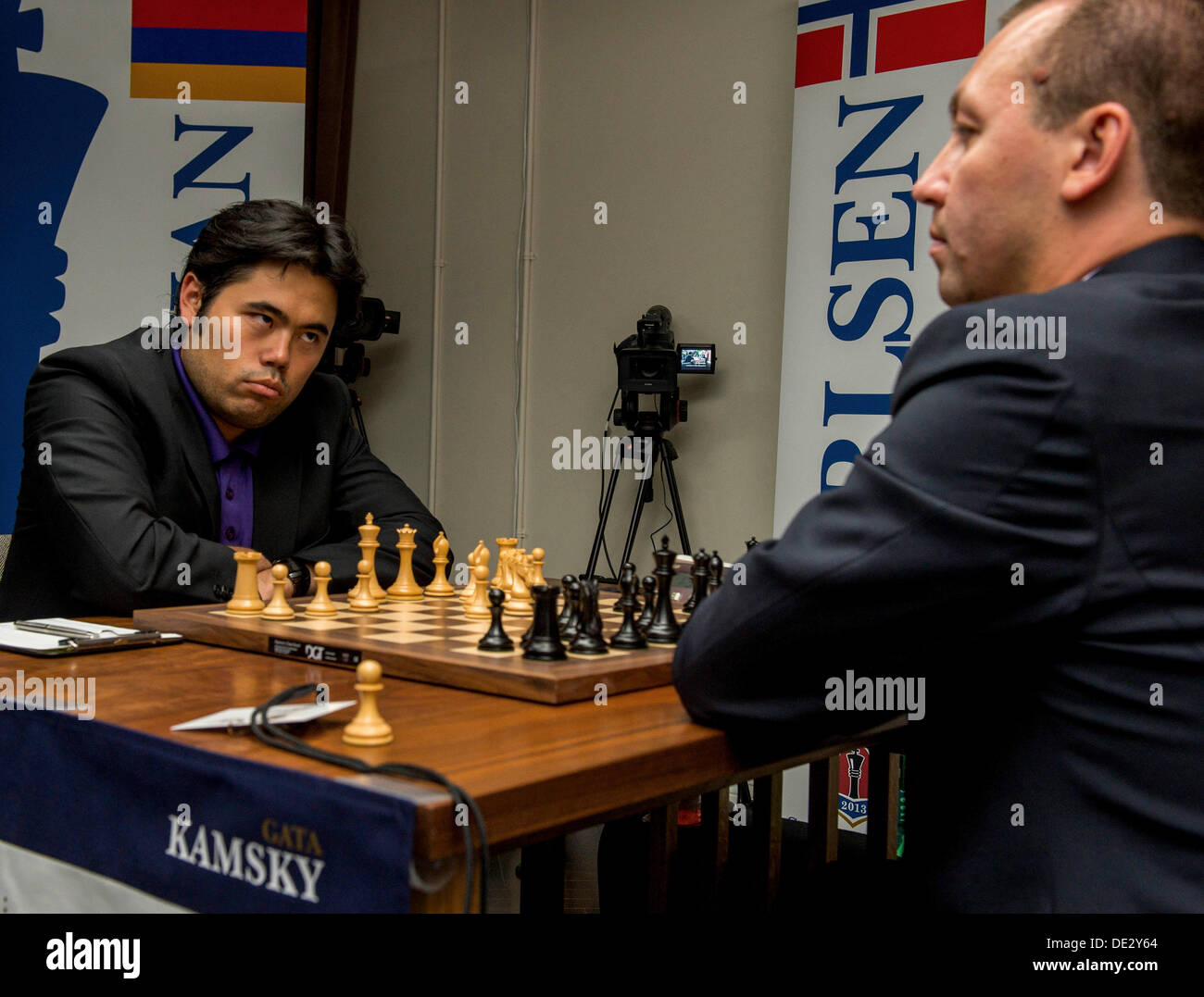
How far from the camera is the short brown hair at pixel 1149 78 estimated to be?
1037 mm

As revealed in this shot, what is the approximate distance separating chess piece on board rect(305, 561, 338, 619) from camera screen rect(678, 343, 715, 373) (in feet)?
9.39

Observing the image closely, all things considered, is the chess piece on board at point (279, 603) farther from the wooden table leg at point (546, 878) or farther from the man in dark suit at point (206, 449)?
the wooden table leg at point (546, 878)

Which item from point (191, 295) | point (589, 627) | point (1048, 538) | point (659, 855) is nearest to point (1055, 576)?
point (1048, 538)

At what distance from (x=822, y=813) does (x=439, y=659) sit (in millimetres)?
994

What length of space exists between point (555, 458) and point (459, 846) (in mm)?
4343

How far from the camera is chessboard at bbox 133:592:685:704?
51.2 inches

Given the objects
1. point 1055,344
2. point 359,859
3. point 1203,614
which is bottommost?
point 359,859

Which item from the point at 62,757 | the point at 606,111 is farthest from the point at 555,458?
the point at 62,757


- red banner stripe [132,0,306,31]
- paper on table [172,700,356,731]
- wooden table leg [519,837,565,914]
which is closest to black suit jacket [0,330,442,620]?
wooden table leg [519,837,565,914]

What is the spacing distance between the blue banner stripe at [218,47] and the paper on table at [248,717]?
3597 mm

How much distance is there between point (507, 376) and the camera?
5320mm

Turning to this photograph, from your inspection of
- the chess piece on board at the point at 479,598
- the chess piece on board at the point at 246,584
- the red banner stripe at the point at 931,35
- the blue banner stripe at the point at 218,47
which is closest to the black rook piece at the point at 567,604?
the chess piece on board at the point at 479,598

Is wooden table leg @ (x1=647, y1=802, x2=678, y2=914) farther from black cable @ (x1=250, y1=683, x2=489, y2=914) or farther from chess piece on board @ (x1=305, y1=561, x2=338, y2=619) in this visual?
black cable @ (x1=250, y1=683, x2=489, y2=914)

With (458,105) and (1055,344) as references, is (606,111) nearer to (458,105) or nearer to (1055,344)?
(458,105)
